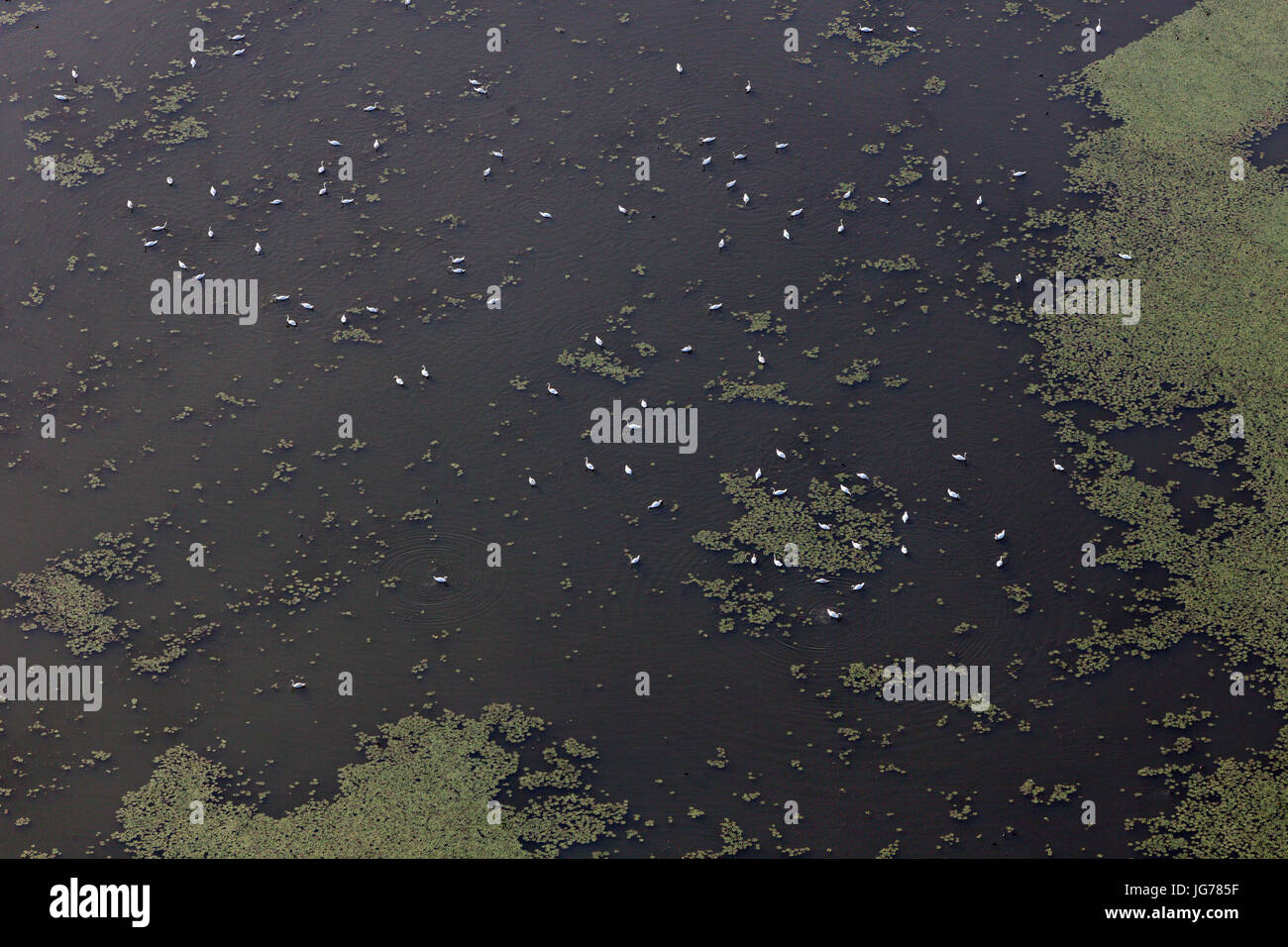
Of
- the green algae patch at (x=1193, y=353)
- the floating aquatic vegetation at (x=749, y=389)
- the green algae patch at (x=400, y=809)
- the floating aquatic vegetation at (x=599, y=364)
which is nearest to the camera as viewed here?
the green algae patch at (x=400, y=809)

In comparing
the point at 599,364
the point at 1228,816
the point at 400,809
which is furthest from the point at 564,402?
the point at 1228,816

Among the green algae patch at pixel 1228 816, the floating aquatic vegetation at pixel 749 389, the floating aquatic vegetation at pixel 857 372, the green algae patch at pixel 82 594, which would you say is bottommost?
the green algae patch at pixel 1228 816

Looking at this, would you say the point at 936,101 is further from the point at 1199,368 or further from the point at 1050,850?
the point at 1050,850

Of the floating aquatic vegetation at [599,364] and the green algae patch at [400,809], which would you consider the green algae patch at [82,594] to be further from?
the floating aquatic vegetation at [599,364]

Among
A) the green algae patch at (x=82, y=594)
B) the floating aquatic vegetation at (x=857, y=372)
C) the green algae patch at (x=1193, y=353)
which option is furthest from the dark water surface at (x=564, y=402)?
the green algae patch at (x=1193, y=353)

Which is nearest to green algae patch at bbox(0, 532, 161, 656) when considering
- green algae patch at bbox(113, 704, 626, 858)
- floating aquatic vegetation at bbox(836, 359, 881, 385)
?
green algae patch at bbox(113, 704, 626, 858)

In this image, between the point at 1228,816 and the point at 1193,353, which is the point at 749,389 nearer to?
the point at 1193,353
